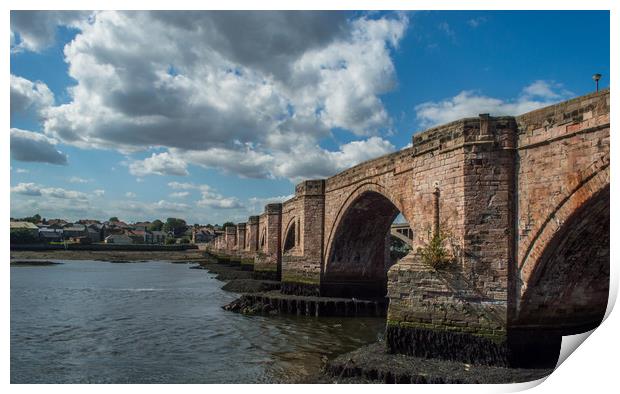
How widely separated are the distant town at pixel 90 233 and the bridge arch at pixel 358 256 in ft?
196

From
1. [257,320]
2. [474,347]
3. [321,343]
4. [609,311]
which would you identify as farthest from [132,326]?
[609,311]

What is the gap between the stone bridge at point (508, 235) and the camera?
10070mm

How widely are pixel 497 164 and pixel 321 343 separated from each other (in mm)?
7685

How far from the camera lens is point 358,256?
937 inches

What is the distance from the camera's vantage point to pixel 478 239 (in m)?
11.5

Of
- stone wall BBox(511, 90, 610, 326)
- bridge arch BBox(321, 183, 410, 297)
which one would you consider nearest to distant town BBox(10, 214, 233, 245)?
bridge arch BBox(321, 183, 410, 297)

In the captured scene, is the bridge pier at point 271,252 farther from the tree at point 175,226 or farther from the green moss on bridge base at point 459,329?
the tree at point 175,226

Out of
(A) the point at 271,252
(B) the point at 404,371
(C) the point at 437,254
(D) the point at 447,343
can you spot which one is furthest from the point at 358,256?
(B) the point at 404,371

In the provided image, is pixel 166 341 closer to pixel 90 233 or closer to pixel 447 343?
pixel 447 343

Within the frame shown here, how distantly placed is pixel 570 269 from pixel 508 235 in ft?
5.09

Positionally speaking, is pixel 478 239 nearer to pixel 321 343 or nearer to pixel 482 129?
pixel 482 129

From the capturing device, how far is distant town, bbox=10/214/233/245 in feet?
270

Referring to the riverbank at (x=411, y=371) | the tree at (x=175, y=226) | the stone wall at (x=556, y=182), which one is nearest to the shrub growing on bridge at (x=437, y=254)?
the stone wall at (x=556, y=182)

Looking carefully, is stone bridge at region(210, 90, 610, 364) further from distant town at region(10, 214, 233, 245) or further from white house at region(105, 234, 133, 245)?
white house at region(105, 234, 133, 245)
